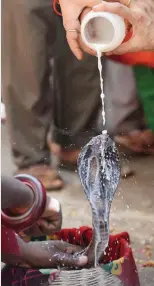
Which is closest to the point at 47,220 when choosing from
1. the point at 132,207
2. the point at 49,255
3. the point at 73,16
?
the point at 49,255

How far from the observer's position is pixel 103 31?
26.1 inches

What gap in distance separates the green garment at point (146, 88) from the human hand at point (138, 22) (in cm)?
11

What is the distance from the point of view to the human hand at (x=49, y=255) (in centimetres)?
76

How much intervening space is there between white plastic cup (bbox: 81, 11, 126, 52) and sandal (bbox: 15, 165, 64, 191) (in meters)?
0.28

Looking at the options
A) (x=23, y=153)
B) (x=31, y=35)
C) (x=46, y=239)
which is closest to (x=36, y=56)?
(x=31, y=35)

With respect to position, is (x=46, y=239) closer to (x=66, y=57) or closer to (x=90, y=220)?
(x=90, y=220)

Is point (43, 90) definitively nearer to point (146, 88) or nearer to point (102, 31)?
point (146, 88)

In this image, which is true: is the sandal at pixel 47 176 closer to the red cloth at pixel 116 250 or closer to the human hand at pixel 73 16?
the red cloth at pixel 116 250

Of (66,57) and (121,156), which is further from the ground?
(66,57)

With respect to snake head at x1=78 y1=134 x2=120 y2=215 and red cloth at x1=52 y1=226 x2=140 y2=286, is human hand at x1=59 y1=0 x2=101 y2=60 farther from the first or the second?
red cloth at x1=52 y1=226 x2=140 y2=286

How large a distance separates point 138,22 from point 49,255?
0.32 m

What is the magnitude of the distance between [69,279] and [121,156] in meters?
0.19

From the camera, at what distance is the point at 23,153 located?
0.93m

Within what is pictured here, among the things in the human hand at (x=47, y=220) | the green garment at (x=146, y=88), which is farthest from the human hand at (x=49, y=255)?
the green garment at (x=146, y=88)
